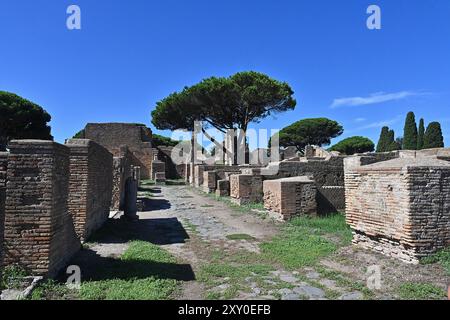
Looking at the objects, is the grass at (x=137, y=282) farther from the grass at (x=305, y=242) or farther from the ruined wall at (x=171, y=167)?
the ruined wall at (x=171, y=167)

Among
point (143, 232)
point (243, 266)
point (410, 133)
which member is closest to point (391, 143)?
point (410, 133)

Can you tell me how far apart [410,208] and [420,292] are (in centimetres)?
160

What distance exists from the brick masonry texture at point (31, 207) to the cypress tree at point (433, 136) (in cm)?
4077

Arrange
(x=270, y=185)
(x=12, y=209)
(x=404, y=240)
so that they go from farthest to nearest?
(x=270, y=185), (x=404, y=240), (x=12, y=209)

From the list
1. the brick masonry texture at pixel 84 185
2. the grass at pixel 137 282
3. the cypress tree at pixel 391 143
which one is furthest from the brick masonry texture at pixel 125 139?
the cypress tree at pixel 391 143

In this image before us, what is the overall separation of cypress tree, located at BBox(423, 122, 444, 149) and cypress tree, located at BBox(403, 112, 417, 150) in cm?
222

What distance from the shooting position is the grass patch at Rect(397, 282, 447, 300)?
4293 millimetres

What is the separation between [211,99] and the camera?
32.5 metres

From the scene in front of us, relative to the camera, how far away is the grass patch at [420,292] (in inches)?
169

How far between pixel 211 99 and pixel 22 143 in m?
28.3

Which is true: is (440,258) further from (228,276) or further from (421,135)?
(421,135)
